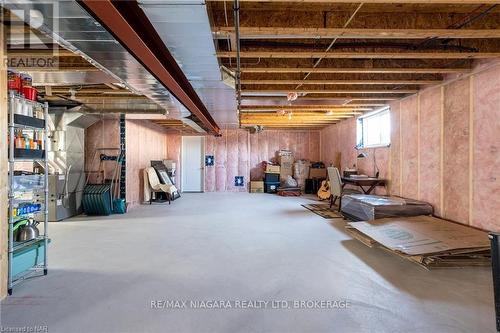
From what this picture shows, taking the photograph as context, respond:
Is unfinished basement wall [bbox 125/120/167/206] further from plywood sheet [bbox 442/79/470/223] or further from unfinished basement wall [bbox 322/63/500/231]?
plywood sheet [bbox 442/79/470/223]

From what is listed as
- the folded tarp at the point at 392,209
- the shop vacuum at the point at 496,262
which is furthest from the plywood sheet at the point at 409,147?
the shop vacuum at the point at 496,262

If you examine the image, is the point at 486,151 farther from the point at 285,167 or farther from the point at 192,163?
the point at 192,163

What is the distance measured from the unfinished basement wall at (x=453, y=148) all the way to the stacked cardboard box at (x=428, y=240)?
1.15 ft

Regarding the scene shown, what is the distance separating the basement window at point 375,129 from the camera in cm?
555

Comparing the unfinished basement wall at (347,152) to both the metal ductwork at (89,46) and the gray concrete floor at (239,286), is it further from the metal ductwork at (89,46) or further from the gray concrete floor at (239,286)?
the metal ductwork at (89,46)

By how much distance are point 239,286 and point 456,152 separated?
11.5ft

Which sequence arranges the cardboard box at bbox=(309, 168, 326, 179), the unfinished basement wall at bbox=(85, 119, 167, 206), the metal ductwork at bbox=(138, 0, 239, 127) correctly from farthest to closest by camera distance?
the cardboard box at bbox=(309, 168, 326, 179), the unfinished basement wall at bbox=(85, 119, 167, 206), the metal ductwork at bbox=(138, 0, 239, 127)

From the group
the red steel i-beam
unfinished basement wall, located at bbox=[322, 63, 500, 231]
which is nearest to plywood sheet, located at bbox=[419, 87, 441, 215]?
unfinished basement wall, located at bbox=[322, 63, 500, 231]

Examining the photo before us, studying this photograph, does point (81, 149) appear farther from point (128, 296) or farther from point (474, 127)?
point (474, 127)

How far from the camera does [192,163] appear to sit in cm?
984

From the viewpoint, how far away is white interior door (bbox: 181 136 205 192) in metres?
9.80

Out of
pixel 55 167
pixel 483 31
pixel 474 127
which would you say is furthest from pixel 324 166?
pixel 55 167

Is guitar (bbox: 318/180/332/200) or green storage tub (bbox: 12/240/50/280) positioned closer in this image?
green storage tub (bbox: 12/240/50/280)

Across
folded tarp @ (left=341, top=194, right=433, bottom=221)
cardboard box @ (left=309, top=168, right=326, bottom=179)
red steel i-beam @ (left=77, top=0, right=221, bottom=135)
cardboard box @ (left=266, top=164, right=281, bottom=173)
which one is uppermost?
red steel i-beam @ (left=77, top=0, right=221, bottom=135)
